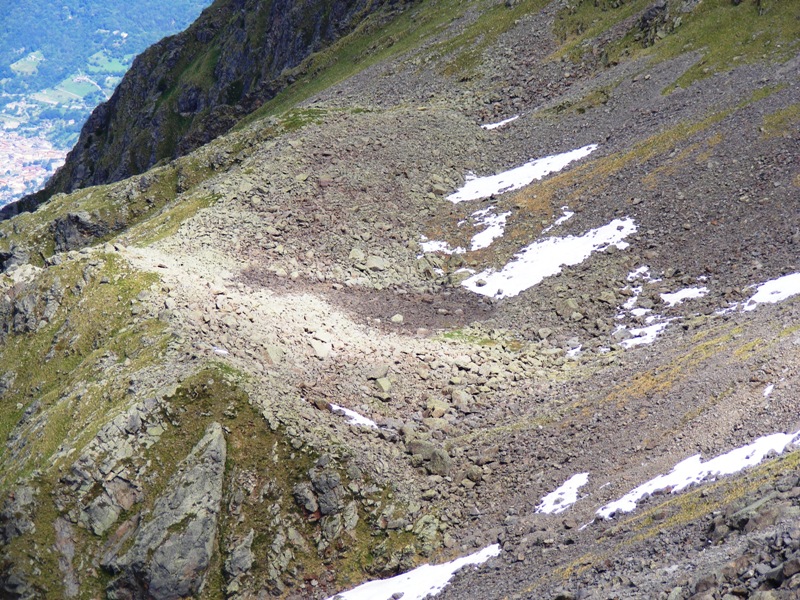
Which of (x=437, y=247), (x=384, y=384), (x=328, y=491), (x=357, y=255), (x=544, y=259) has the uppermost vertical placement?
(x=357, y=255)

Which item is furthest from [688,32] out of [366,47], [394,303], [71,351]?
[71,351]

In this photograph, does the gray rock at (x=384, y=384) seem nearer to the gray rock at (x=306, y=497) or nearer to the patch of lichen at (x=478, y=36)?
the gray rock at (x=306, y=497)

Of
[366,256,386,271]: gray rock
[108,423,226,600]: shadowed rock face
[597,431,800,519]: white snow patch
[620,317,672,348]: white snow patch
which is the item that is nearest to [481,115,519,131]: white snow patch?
[366,256,386,271]: gray rock

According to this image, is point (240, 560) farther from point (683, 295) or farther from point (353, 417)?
point (683, 295)

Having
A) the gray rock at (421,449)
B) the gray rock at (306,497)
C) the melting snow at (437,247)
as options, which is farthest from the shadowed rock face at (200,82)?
the gray rock at (306,497)

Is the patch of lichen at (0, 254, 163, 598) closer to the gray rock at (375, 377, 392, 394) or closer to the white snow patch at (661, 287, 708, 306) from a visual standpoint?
the gray rock at (375, 377, 392, 394)
